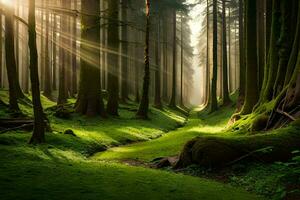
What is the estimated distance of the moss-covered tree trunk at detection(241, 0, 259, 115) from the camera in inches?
698

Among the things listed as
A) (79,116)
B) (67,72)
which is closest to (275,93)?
(79,116)

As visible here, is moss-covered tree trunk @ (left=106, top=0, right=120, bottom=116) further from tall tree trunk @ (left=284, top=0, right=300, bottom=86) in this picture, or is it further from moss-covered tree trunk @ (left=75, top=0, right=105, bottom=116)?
tall tree trunk @ (left=284, top=0, right=300, bottom=86)

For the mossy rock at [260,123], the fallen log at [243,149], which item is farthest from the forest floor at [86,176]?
the mossy rock at [260,123]

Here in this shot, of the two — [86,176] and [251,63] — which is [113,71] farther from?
[86,176]

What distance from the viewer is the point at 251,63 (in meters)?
17.9

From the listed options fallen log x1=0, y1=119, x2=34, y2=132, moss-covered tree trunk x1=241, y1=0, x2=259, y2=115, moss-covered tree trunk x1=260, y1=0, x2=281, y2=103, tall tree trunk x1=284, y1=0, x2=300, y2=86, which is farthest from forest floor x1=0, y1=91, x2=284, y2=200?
moss-covered tree trunk x1=241, y1=0, x2=259, y2=115

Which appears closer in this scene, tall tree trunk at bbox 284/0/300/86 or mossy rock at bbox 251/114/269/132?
mossy rock at bbox 251/114/269/132

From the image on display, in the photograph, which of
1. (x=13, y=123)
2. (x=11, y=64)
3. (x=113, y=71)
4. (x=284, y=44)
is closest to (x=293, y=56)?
(x=284, y=44)

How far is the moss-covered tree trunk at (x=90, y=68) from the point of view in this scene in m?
21.6

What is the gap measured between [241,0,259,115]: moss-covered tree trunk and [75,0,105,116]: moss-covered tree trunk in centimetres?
854

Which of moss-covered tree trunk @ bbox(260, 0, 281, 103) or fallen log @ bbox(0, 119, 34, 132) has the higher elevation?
moss-covered tree trunk @ bbox(260, 0, 281, 103)

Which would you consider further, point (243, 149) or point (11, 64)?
point (11, 64)

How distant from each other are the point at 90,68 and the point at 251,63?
953 cm

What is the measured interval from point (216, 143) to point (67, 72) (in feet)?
101
